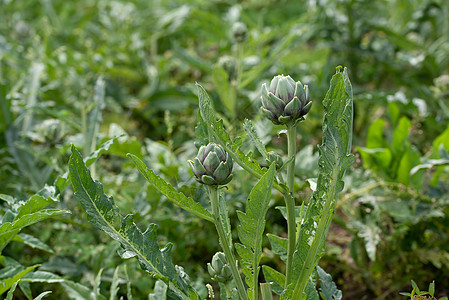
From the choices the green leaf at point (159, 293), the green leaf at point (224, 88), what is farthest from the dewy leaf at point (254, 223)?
the green leaf at point (224, 88)

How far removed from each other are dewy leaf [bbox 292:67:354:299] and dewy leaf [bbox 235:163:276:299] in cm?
8

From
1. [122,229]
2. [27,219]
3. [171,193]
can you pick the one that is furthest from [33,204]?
[171,193]

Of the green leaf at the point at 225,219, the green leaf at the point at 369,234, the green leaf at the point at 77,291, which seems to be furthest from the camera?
the green leaf at the point at 369,234

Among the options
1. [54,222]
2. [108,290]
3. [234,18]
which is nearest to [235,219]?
[108,290]

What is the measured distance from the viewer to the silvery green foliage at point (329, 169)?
3.05 ft

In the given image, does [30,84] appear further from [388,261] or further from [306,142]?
[388,261]

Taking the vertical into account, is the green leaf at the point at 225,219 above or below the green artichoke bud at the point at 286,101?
below

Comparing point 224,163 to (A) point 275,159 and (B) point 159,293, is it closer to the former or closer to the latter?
(A) point 275,159

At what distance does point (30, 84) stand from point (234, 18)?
116 cm

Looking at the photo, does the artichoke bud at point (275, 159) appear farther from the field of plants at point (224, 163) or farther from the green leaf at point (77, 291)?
the green leaf at point (77, 291)

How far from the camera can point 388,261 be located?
1566 millimetres

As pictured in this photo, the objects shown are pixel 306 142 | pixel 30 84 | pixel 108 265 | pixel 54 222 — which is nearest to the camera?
pixel 108 265

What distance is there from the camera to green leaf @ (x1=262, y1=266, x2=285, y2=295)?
110 centimetres

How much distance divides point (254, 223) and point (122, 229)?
0.83 ft
